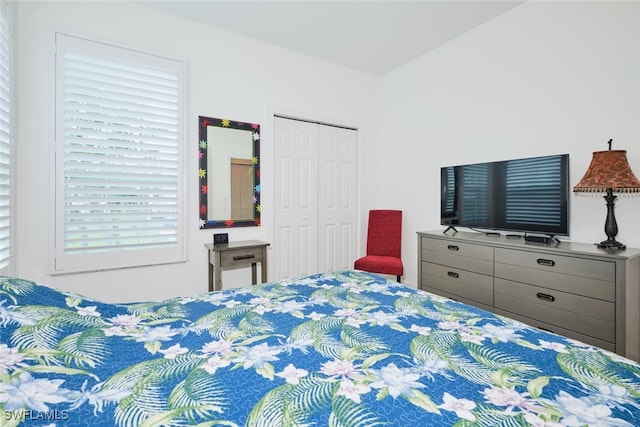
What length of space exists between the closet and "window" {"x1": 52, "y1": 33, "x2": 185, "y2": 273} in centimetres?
112

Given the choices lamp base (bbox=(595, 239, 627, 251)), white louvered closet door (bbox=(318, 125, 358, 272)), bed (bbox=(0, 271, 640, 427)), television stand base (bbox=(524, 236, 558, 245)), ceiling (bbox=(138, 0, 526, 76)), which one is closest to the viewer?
bed (bbox=(0, 271, 640, 427))

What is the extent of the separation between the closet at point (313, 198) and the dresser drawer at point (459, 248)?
4.23ft

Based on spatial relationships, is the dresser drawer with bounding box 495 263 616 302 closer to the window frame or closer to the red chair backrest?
the red chair backrest

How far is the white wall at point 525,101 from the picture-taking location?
7.49ft

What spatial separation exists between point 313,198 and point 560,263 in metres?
2.53

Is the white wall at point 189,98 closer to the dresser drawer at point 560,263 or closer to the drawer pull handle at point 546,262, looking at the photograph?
the dresser drawer at point 560,263

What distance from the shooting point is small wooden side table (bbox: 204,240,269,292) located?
2.87 meters

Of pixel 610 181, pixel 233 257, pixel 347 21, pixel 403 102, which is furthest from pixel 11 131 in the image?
pixel 610 181

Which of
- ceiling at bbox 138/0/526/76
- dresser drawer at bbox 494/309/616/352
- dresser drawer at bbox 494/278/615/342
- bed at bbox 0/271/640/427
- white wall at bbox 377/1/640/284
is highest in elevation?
ceiling at bbox 138/0/526/76

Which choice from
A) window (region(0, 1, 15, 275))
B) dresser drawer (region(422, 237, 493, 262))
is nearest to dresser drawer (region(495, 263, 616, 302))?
dresser drawer (region(422, 237, 493, 262))

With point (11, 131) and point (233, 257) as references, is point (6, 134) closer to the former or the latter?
point (11, 131)

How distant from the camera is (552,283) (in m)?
2.19

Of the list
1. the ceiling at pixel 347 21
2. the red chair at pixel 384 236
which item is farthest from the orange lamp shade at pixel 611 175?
the red chair at pixel 384 236

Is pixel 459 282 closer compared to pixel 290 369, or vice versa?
pixel 290 369
